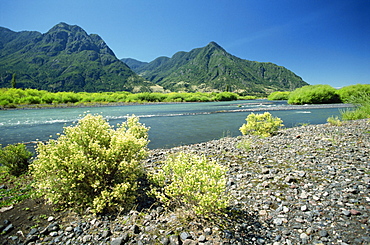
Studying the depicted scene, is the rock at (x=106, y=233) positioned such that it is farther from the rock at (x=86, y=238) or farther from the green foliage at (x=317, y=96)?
the green foliage at (x=317, y=96)

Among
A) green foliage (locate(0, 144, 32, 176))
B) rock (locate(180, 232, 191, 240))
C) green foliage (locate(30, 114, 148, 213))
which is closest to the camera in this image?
rock (locate(180, 232, 191, 240))

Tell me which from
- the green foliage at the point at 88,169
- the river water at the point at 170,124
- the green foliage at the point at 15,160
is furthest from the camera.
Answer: the river water at the point at 170,124

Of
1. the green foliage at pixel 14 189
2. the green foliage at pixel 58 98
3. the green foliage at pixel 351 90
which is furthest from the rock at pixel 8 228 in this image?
the green foliage at pixel 351 90

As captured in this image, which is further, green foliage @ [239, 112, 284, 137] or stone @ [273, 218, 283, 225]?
green foliage @ [239, 112, 284, 137]

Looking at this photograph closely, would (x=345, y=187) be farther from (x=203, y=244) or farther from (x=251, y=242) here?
(x=203, y=244)

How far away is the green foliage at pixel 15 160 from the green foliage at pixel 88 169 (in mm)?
3775

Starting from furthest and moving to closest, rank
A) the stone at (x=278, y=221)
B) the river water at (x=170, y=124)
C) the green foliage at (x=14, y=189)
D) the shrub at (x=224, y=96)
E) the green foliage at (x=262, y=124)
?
1. the shrub at (x=224, y=96)
2. the river water at (x=170, y=124)
3. the green foliage at (x=262, y=124)
4. the green foliage at (x=14, y=189)
5. the stone at (x=278, y=221)

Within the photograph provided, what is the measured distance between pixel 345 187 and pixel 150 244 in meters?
5.37

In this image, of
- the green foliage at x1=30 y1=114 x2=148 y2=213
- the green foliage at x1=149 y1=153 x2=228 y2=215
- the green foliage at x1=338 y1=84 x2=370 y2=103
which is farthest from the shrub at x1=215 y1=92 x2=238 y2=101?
the green foliage at x1=149 y1=153 x2=228 y2=215

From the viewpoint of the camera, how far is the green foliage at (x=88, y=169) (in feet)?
A: 15.8

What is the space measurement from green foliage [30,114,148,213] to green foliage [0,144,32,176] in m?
3.77

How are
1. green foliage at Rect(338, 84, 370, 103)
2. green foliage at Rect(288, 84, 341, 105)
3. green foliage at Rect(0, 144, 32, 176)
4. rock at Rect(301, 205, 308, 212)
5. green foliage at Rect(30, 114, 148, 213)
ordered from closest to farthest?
1. rock at Rect(301, 205, 308, 212)
2. green foliage at Rect(30, 114, 148, 213)
3. green foliage at Rect(0, 144, 32, 176)
4. green foliage at Rect(288, 84, 341, 105)
5. green foliage at Rect(338, 84, 370, 103)

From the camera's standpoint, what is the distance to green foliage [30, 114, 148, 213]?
15.8 feet

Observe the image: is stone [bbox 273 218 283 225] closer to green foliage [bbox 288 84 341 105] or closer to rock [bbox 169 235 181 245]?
rock [bbox 169 235 181 245]
